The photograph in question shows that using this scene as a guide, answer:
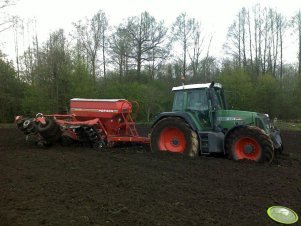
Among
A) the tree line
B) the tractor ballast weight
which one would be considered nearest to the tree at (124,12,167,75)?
the tree line

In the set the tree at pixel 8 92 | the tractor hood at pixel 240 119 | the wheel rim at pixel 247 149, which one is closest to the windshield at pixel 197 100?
the tractor hood at pixel 240 119

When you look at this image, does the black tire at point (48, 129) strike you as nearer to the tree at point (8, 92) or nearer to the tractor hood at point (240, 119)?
the tractor hood at point (240, 119)

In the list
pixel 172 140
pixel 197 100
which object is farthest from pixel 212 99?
pixel 172 140

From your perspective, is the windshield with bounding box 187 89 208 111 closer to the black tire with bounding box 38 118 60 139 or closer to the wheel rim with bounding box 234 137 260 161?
the wheel rim with bounding box 234 137 260 161

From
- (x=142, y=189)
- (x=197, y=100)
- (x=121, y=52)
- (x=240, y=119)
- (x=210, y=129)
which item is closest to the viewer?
(x=142, y=189)

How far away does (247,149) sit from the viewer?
844 centimetres

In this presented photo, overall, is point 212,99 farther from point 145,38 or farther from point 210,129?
point 145,38

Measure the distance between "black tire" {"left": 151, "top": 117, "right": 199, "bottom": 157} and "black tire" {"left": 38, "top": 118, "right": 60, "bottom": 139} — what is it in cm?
300

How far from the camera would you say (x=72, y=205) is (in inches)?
194

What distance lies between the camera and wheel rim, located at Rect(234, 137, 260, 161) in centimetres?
833

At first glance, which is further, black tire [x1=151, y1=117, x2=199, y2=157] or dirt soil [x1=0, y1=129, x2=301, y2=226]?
black tire [x1=151, y1=117, x2=199, y2=157]

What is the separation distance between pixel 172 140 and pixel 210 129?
1.11 metres

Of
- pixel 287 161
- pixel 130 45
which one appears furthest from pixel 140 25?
pixel 287 161

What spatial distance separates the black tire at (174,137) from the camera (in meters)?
9.12
